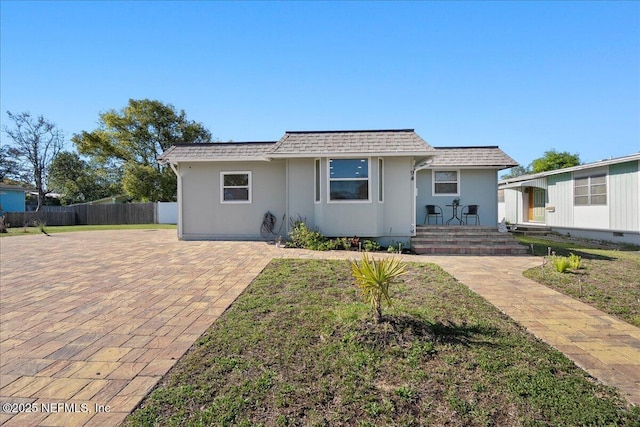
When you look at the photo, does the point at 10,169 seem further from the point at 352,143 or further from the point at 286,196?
the point at 352,143

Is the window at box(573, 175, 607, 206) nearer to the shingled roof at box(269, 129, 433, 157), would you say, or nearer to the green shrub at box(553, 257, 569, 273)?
the shingled roof at box(269, 129, 433, 157)

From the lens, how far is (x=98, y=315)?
13.6ft

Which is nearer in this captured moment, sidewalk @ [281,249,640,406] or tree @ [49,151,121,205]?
sidewalk @ [281,249,640,406]

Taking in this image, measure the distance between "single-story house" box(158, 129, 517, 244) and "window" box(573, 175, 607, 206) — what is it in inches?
166

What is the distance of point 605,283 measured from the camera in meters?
5.71

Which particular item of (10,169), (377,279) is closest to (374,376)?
Result: (377,279)

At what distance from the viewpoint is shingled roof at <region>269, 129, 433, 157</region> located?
31.5 ft

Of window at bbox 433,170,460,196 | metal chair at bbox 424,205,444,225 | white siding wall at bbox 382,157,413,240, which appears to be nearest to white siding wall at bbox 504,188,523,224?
window at bbox 433,170,460,196

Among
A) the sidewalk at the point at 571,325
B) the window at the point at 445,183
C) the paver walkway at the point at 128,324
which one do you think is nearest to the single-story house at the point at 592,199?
the window at the point at 445,183

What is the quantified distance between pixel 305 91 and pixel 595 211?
45.5 ft

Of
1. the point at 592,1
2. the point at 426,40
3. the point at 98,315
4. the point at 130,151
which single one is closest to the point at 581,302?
the point at 98,315

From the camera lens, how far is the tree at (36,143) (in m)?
31.0

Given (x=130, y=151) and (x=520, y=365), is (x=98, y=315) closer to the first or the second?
(x=520, y=365)

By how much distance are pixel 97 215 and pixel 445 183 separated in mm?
26144
